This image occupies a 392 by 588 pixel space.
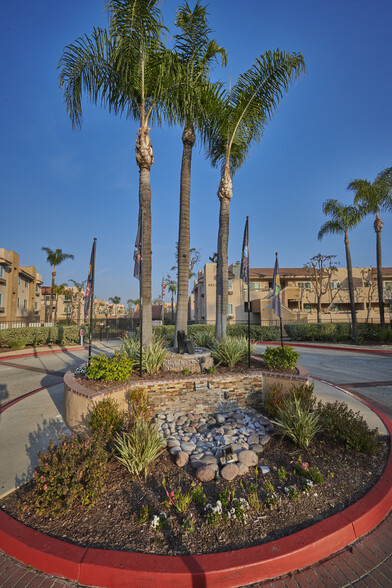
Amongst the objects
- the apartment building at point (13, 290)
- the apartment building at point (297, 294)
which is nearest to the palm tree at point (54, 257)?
the apartment building at point (13, 290)

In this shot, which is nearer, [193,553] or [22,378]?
[193,553]

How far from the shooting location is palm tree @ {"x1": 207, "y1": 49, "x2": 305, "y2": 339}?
8.90 metres

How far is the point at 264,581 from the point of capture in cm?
221

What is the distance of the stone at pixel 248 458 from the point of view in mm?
3859

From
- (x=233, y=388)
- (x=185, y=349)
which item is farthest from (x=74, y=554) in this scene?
(x=185, y=349)

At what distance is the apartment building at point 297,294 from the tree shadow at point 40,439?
27272 millimetres

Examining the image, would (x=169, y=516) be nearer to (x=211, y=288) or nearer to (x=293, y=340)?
(x=293, y=340)

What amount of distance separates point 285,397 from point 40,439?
15.4ft

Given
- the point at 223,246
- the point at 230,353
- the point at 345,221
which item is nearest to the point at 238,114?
the point at 223,246

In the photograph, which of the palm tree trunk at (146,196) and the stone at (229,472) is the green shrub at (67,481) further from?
the palm tree trunk at (146,196)

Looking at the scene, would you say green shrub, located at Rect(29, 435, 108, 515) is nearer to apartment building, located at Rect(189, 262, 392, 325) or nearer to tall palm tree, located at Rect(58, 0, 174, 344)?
tall palm tree, located at Rect(58, 0, 174, 344)

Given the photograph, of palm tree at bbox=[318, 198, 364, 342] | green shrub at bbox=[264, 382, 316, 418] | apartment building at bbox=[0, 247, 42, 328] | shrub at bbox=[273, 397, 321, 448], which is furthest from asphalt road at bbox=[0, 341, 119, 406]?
palm tree at bbox=[318, 198, 364, 342]

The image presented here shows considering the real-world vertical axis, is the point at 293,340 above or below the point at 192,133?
below

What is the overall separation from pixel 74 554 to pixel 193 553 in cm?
103
